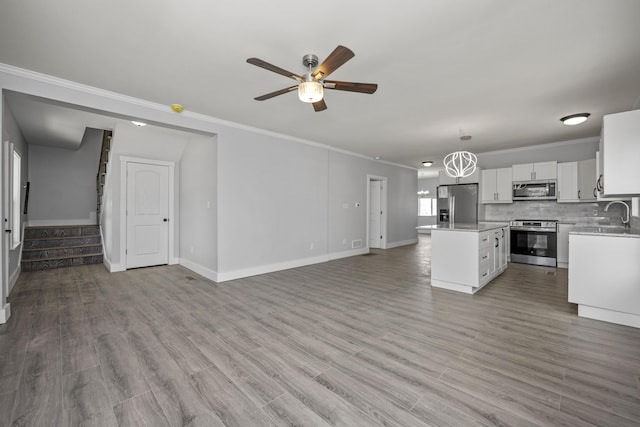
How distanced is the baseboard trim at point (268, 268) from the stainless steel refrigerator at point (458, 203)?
10.3 ft

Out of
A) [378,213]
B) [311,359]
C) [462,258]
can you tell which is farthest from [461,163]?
[378,213]

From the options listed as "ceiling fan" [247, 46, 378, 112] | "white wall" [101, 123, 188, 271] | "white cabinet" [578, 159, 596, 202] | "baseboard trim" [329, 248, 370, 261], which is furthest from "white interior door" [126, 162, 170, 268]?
"white cabinet" [578, 159, 596, 202]

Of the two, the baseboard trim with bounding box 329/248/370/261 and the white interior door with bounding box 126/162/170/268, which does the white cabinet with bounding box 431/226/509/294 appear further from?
the white interior door with bounding box 126/162/170/268

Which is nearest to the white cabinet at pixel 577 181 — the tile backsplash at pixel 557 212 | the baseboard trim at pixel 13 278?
the tile backsplash at pixel 557 212

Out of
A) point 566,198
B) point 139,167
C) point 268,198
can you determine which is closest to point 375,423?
point 268,198

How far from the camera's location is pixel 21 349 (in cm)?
234

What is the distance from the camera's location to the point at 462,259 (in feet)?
12.9

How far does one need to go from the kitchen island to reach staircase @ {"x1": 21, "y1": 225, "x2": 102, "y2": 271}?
660 cm

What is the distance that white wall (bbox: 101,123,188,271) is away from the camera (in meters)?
4.99

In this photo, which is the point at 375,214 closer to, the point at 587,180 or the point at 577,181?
the point at 577,181

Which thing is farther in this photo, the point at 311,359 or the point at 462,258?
the point at 462,258

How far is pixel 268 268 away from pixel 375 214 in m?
4.16

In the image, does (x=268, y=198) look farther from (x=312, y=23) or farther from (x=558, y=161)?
(x=558, y=161)

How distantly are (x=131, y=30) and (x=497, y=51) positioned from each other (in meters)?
3.08
